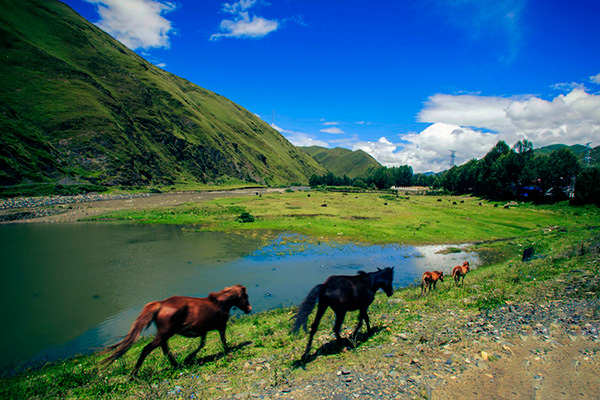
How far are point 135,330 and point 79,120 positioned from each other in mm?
125287

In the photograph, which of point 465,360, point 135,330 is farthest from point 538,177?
point 135,330

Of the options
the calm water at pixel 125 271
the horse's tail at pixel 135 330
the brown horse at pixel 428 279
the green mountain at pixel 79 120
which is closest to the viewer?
the horse's tail at pixel 135 330

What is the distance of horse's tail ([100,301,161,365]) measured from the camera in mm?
7518

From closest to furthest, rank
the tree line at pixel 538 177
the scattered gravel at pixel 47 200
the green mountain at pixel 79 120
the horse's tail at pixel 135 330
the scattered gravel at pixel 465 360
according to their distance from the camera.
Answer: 1. the scattered gravel at pixel 465 360
2. the horse's tail at pixel 135 330
3. the scattered gravel at pixel 47 200
4. the tree line at pixel 538 177
5. the green mountain at pixel 79 120

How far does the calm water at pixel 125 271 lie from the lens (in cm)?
1386

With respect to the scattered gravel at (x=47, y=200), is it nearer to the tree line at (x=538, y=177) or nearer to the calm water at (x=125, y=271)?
the calm water at (x=125, y=271)

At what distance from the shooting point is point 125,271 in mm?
22891

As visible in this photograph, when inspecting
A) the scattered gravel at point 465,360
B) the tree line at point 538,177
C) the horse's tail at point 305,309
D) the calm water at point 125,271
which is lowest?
the calm water at point 125,271

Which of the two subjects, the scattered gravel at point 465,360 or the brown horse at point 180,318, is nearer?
the scattered gravel at point 465,360

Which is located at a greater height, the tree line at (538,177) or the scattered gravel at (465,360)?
the tree line at (538,177)

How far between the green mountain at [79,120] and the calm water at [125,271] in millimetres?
56798

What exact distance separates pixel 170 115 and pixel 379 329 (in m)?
193

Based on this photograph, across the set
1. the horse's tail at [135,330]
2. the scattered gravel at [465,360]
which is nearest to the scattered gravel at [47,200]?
the horse's tail at [135,330]

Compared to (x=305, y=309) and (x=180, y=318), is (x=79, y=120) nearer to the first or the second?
(x=180, y=318)
